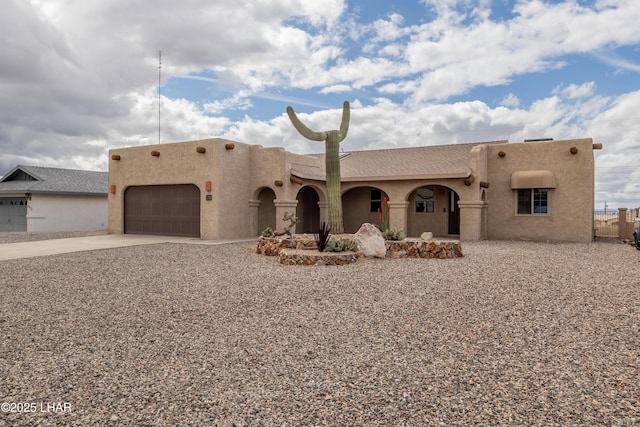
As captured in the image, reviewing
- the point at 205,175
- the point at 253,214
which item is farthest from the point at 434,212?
the point at 205,175

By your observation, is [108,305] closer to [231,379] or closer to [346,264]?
[231,379]

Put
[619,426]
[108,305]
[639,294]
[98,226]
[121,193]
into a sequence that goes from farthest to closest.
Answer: [98,226]
[121,193]
[639,294]
[108,305]
[619,426]

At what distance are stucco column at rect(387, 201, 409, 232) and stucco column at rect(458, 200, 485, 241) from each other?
8.13ft

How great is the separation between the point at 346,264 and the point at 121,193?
47.7ft

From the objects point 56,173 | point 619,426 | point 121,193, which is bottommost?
point 619,426

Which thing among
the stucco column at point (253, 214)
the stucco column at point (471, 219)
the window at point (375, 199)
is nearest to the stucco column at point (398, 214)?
the stucco column at point (471, 219)

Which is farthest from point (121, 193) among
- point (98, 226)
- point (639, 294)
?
point (639, 294)

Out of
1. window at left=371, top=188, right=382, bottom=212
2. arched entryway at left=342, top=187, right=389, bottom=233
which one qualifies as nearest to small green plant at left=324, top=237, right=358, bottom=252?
arched entryway at left=342, top=187, right=389, bottom=233

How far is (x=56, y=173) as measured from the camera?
2797cm

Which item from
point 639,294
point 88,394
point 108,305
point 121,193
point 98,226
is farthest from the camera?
point 98,226

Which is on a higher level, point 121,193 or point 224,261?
point 121,193

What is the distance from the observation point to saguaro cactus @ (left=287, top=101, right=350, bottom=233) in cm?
1580

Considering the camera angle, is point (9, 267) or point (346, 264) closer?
point (9, 267)

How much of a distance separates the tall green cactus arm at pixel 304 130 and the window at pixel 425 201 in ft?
25.8
